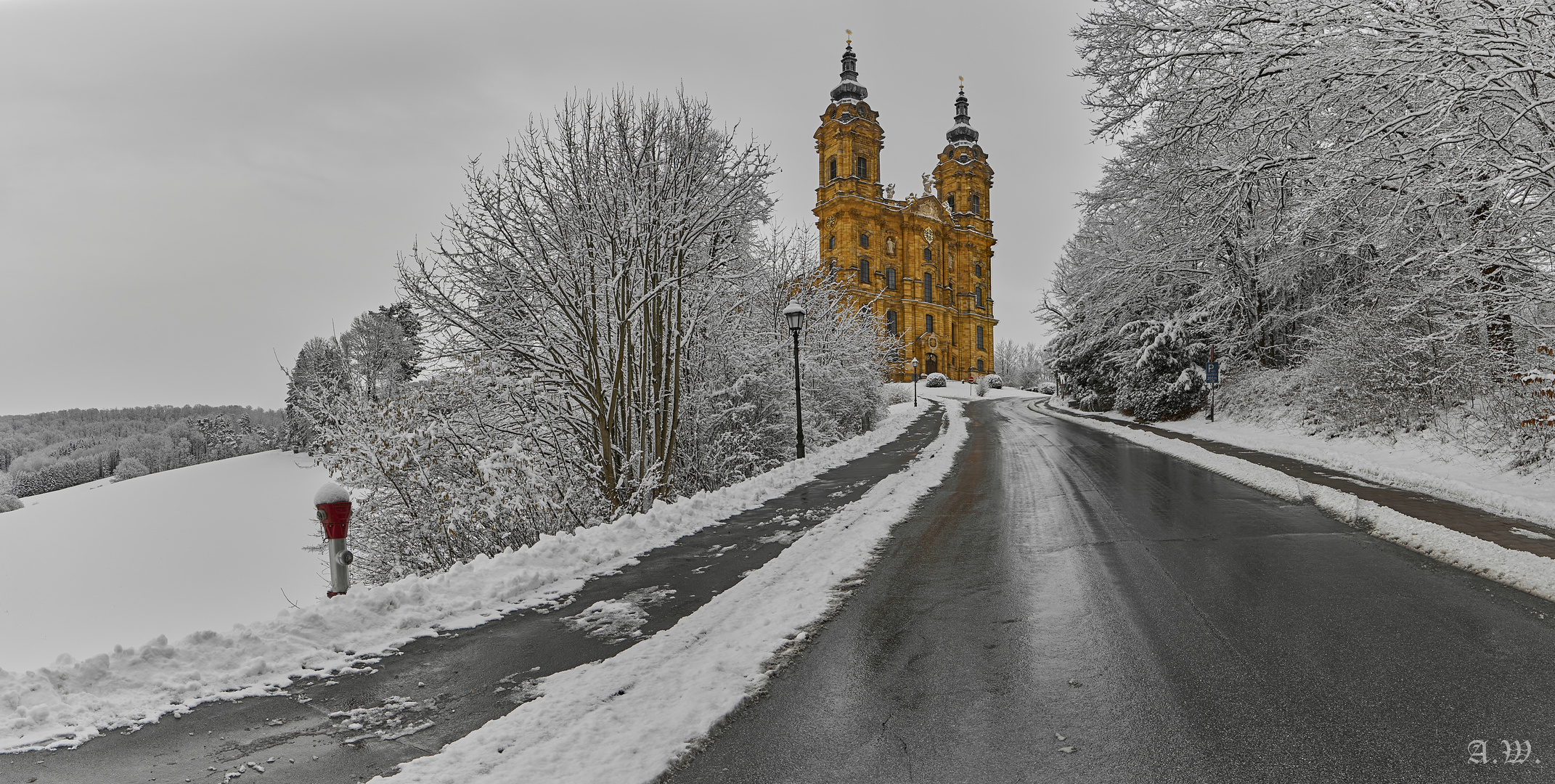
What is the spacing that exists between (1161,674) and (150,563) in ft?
113

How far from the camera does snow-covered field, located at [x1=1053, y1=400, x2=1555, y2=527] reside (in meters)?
8.20

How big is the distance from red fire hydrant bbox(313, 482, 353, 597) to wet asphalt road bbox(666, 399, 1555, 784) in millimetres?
3880

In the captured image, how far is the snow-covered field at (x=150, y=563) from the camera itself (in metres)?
19.6

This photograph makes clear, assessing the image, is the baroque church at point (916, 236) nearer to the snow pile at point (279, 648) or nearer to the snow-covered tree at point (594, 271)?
the snow-covered tree at point (594, 271)

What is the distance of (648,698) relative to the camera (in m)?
3.41

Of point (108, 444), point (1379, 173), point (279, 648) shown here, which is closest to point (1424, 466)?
point (1379, 173)

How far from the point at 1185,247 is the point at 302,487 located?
41871mm

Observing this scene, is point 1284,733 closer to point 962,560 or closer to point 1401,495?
point 962,560

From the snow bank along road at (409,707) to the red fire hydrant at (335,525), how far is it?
1.58 m

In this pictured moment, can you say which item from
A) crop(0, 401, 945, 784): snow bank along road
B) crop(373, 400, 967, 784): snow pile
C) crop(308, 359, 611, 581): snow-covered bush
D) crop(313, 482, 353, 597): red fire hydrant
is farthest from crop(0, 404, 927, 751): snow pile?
crop(308, 359, 611, 581): snow-covered bush

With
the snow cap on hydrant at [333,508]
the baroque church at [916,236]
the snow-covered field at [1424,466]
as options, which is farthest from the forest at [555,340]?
the baroque church at [916,236]

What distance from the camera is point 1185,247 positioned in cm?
2281

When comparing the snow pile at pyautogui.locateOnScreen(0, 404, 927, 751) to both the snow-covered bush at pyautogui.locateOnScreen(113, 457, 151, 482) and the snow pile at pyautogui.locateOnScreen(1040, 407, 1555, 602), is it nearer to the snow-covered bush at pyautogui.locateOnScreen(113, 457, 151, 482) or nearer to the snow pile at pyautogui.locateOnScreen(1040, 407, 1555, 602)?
the snow pile at pyautogui.locateOnScreen(1040, 407, 1555, 602)

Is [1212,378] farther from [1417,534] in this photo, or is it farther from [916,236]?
[916,236]
